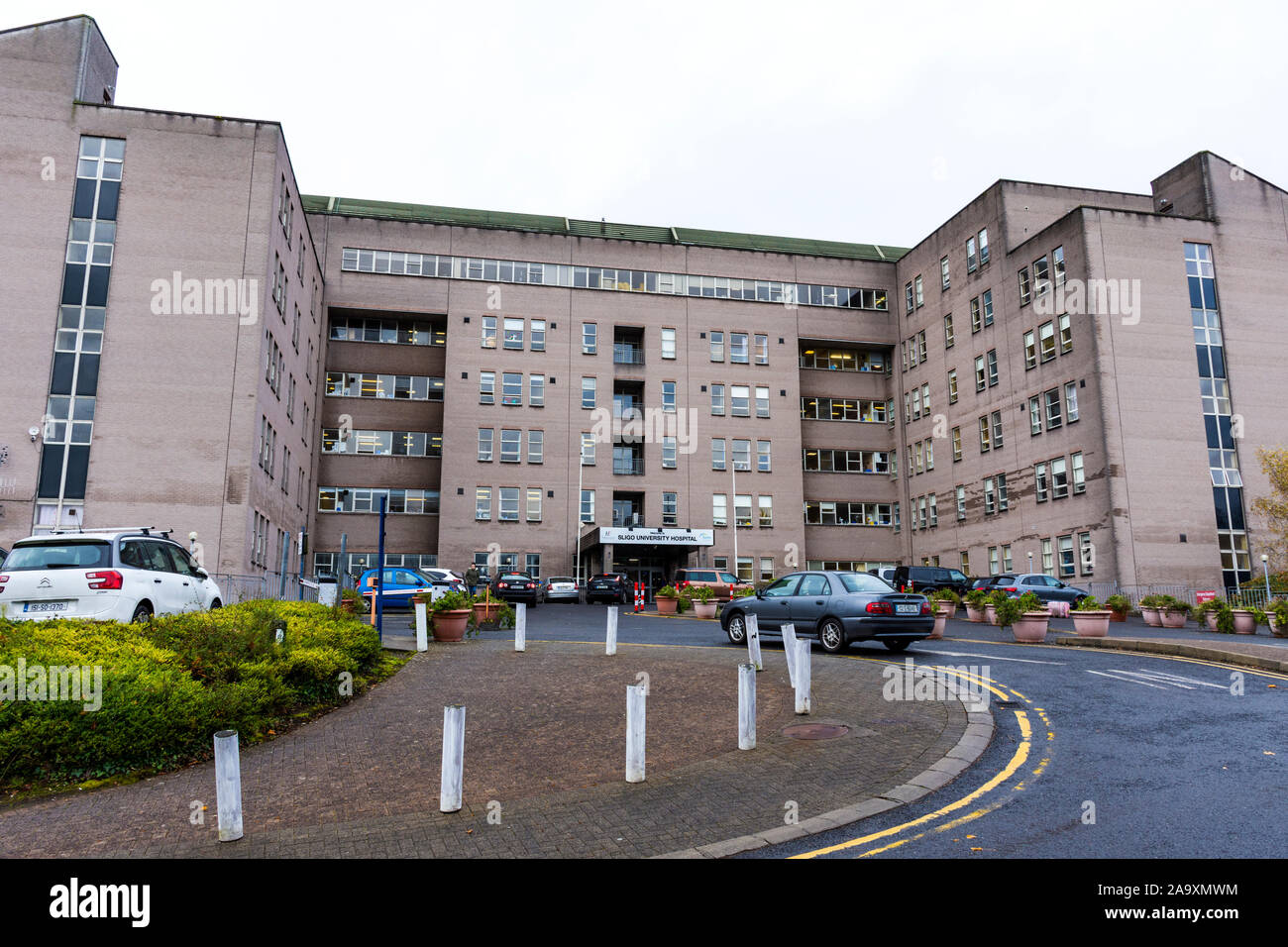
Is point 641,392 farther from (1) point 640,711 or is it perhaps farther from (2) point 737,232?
(1) point 640,711

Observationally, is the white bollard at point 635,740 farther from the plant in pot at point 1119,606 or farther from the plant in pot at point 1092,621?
the plant in pot at point 1119,606

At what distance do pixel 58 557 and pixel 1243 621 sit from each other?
27282 mm

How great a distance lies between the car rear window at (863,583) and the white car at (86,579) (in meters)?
11.4

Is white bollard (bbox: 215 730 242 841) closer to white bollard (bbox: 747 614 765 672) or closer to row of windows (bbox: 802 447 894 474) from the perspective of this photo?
white bollard (bbox: 747 614 765 672)

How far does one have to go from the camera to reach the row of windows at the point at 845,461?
190 ft

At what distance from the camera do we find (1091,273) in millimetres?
39781

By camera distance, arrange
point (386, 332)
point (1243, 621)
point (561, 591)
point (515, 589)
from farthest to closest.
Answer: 1. point (386, 332)
2. point (561, 591)
3. point (515, 589)
4. point (1243, 621)

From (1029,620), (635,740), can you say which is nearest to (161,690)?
(635,740)

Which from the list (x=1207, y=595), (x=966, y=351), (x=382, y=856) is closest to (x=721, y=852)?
(x=382, y=856)

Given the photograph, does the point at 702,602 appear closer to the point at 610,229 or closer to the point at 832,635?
the point at 832,635

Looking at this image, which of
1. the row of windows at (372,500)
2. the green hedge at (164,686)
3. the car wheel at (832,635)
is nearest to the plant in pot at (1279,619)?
the car wheel at (832,635)

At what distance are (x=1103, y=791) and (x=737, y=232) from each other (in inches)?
2663

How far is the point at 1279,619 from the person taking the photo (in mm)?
22547

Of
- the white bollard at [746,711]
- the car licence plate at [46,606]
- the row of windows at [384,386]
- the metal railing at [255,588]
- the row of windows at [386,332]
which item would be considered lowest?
the white bollard at [746,711]
